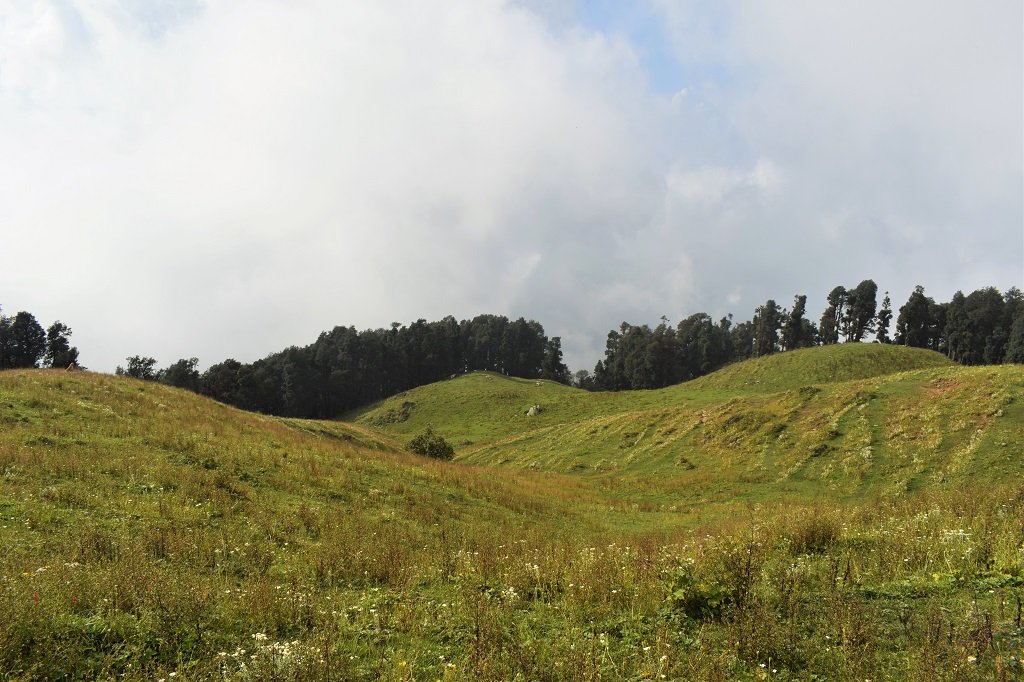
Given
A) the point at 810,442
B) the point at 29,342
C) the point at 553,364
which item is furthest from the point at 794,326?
the point at 29,342

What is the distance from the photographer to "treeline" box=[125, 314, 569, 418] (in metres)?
123

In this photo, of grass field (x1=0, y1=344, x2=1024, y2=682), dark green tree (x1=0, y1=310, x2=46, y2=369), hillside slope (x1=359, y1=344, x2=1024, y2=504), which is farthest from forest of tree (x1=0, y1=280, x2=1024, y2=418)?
grass field (x1=0, y1=344, x2=1024, y2=682)

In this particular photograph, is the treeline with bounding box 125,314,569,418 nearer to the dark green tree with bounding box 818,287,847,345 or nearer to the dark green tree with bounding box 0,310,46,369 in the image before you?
the dark green tree with bounding box 0,310,46,369

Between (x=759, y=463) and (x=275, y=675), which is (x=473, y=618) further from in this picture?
(x=759, y=463)

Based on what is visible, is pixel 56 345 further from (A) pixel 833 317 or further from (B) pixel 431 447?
(A) pixel 833 317

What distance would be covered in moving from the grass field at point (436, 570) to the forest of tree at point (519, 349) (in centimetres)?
10364

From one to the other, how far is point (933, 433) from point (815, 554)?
23.8 m

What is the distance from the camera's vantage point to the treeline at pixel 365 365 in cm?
12331

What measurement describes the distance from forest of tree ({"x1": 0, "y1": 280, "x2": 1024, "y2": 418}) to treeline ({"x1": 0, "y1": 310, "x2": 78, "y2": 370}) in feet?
0.72

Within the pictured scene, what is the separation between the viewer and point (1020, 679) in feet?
16.5

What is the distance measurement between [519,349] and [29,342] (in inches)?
4936

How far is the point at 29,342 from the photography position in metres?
116

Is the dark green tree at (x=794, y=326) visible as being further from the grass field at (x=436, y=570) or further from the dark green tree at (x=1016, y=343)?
the grass field at (x=436, y=570)

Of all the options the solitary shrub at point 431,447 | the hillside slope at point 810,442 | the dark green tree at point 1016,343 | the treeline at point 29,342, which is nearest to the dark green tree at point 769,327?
the dark green tree at point 1016,343
